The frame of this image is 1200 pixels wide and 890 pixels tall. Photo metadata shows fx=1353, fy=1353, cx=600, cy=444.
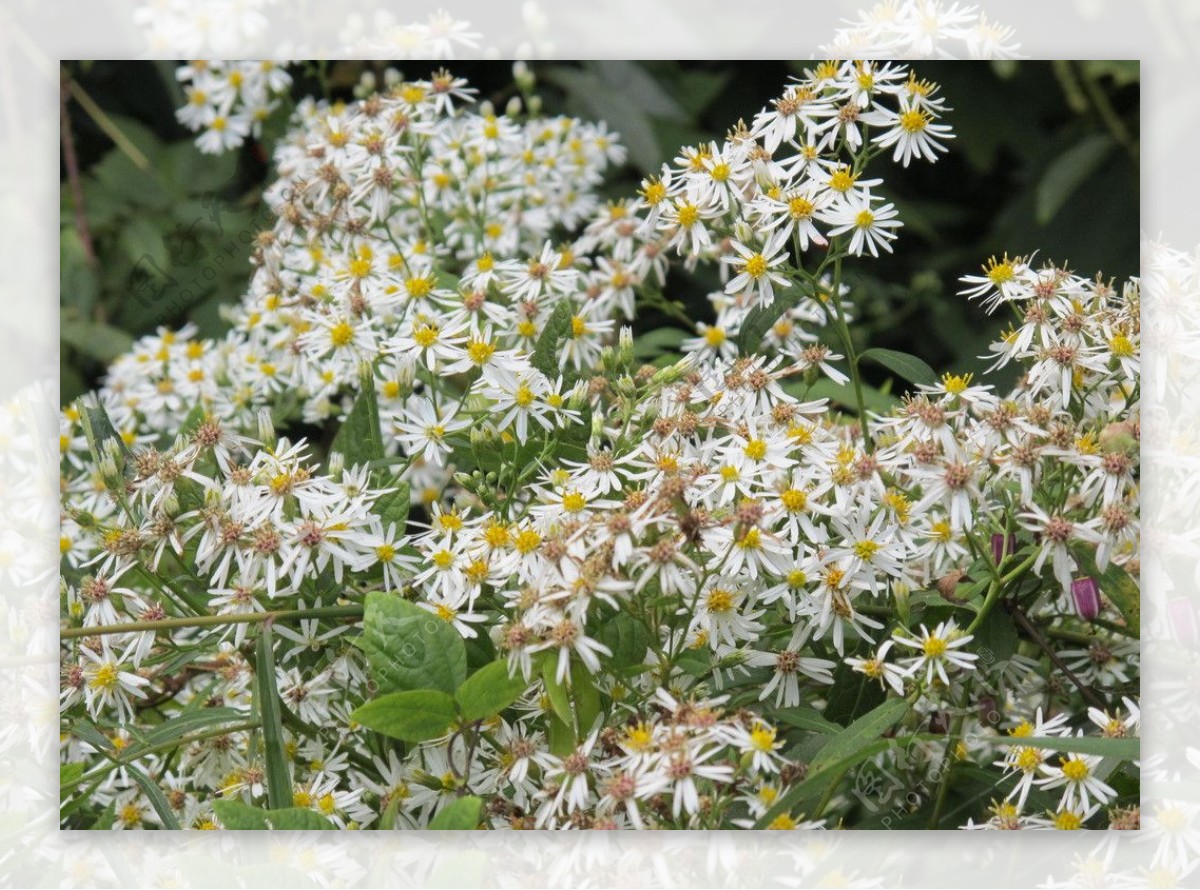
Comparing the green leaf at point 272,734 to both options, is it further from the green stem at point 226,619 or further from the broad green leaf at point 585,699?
the broad green leaf at point 585,699

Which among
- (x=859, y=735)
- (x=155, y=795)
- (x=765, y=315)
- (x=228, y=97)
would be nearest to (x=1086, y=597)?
(x=859, y=735)

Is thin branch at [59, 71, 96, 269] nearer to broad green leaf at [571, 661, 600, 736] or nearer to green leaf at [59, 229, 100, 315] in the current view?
green leaf at [59, 229, 100, 315]

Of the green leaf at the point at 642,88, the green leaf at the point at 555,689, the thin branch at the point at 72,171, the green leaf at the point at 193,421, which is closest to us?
the green leaf at the point at 555,689

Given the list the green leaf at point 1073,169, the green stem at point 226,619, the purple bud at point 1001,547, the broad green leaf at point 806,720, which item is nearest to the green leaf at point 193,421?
the green stem at point 226,619

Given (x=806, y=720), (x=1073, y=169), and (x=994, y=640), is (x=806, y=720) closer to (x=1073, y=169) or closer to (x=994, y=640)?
(x=994, y=640)

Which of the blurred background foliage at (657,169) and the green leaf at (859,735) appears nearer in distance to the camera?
the green leaf at (859,735)

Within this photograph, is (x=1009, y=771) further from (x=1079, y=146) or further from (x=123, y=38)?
(x=123, y=38)

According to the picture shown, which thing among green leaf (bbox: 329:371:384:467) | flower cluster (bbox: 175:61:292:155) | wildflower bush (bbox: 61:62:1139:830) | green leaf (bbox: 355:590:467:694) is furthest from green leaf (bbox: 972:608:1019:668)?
flower cluster (bbox: 175:61:292:155)
